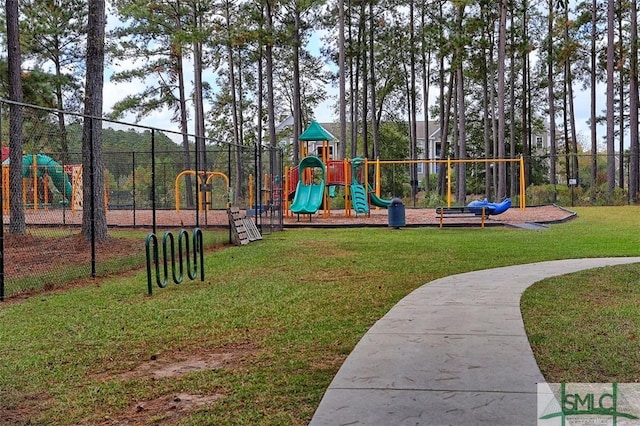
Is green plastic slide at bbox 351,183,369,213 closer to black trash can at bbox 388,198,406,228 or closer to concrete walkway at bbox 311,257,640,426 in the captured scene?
black trash can at bbox 388,198,406,228

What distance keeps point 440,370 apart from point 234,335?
2.12 meters

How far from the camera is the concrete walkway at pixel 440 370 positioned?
142 inches

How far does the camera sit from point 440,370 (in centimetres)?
445

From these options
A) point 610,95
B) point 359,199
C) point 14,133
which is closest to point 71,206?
point 14,133

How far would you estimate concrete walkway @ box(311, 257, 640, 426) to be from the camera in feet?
11.8

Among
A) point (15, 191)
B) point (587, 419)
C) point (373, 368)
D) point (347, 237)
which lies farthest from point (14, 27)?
→ point (587, 419)

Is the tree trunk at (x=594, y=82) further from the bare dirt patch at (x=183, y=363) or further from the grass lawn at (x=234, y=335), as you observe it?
the bare dirt patch at (x=183, y=363)

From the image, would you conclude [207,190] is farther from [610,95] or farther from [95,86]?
[610,95]

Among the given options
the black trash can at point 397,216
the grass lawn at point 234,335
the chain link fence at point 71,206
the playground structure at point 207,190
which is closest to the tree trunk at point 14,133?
the chain link fence at point 71,206

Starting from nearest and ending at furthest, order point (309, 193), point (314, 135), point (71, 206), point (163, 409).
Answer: point (163, 409), point (71, 206), point (309, 193), point (314, 135)

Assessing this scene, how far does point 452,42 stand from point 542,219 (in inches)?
649

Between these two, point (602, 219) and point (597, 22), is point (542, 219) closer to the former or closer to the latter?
point (602, 219)

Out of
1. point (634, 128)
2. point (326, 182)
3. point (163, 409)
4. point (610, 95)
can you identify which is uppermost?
point (610, 95)

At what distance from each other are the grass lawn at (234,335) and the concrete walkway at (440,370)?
0.18 metres
